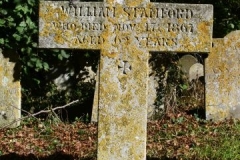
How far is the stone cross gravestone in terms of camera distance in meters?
5.45

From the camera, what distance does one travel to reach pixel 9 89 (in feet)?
29.1

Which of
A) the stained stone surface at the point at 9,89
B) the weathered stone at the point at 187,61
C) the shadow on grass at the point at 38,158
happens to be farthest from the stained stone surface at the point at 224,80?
the shadow on grass at the point at 38,158

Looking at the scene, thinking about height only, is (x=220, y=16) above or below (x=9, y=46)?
above

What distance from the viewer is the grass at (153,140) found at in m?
7.10

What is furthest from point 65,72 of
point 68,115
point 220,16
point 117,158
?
point 117,158

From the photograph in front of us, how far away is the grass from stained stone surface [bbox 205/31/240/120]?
227 mm

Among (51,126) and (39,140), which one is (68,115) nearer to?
(51,126)

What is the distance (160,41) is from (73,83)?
6.24 m

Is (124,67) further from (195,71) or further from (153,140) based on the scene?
(195,71)

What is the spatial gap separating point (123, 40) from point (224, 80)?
14.2 feet

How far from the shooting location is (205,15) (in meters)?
5.46

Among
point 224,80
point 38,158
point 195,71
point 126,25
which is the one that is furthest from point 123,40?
point 195,71

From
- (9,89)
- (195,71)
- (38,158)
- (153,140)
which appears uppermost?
(195,71)

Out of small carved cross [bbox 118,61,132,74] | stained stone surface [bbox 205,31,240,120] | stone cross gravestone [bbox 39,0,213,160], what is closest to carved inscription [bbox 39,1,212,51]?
stone cross gravestone [bbox 39,0,213,160]
